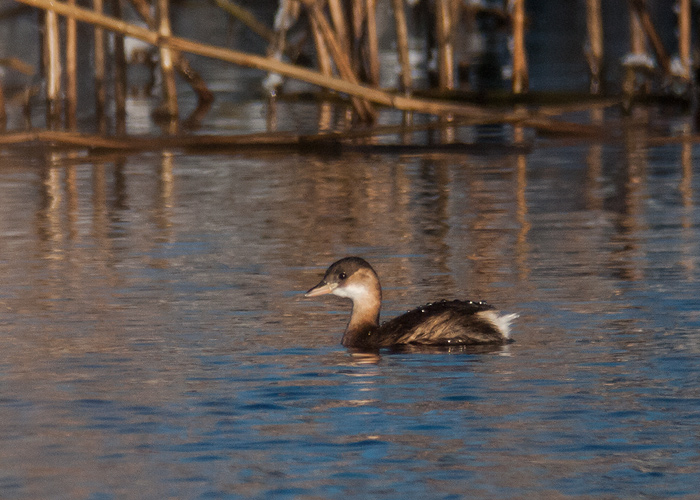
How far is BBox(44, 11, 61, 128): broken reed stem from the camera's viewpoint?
19047 mm

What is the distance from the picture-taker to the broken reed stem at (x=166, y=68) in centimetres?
1952

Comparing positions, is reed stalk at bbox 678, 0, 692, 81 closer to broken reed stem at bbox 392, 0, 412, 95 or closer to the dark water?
broken reed stem at bbox 392, 0, 412, 95

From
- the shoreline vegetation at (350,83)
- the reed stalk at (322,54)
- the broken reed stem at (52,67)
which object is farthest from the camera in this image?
the reed stalk at (322,54)

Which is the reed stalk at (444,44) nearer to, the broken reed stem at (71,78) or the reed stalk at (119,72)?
the reed stalk at (119,72)

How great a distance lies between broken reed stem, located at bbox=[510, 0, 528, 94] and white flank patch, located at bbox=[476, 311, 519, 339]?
12.9m

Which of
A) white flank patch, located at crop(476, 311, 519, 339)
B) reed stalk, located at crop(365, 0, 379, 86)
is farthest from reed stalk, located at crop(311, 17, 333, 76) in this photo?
white flank patch, located at crop(476, 311, 519, 339)

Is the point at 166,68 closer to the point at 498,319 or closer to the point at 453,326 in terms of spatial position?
the point at 453,326

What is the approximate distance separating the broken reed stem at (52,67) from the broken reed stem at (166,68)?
1.26 m

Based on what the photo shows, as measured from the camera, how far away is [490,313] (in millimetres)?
8453

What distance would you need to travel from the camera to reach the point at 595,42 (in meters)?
22.7

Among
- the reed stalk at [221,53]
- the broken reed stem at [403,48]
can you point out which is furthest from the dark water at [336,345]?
the broken reed stem at [403,48]

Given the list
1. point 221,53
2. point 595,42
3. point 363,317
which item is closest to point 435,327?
point 363,317

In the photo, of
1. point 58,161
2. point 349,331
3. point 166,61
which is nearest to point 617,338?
point 349,331

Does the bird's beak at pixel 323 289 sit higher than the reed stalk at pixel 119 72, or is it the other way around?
the reed stalk at pixel 119 72
